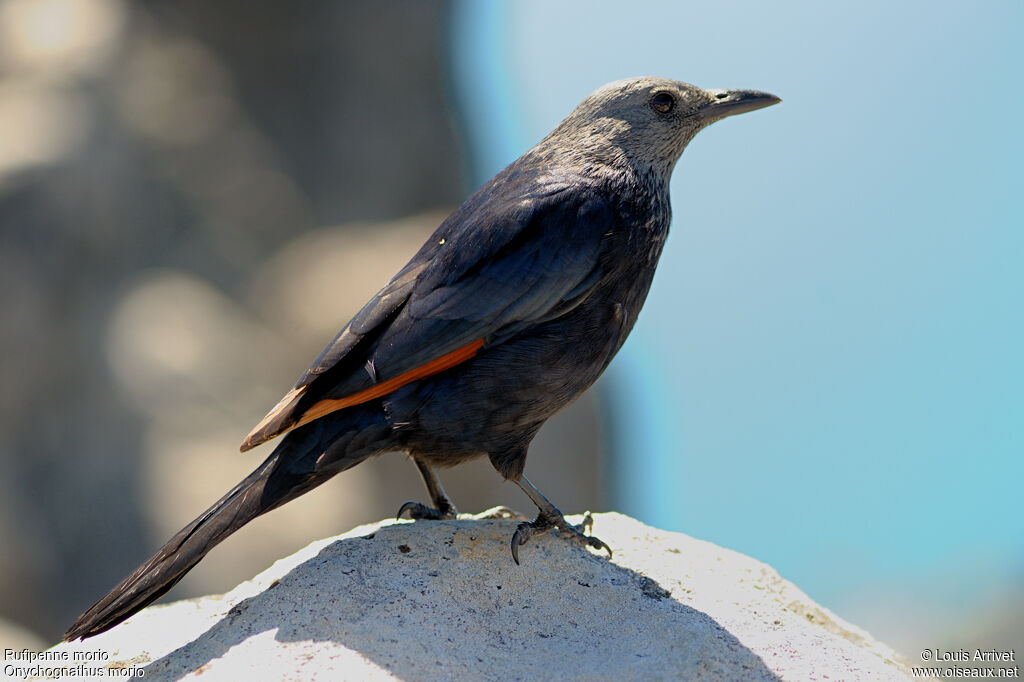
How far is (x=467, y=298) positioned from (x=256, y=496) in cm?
99

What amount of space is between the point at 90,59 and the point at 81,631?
8257 mm

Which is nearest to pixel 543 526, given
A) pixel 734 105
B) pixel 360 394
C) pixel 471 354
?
pixel 471 354

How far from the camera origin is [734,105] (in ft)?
13.5

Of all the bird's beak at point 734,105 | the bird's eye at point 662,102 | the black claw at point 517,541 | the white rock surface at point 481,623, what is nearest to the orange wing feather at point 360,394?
the white rock surface at point 481,623

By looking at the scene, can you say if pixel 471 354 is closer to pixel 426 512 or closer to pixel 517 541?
pixel 517 541

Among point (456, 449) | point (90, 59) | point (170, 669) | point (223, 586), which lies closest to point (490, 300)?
point (456, 449)

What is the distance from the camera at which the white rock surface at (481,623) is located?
3.06 m

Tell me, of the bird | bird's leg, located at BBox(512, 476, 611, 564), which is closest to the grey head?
the bird

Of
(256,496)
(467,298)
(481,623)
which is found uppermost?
(467,298)

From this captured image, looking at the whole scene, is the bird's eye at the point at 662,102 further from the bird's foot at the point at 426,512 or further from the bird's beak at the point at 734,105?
the bird's foot at the point at 426,512

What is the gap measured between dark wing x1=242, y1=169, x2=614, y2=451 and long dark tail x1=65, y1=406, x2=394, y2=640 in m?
0.09

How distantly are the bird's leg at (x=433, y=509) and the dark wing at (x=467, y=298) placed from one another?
788 millimetres

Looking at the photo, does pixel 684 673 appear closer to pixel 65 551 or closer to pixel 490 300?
pixel 490 300

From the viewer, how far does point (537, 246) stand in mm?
3512
